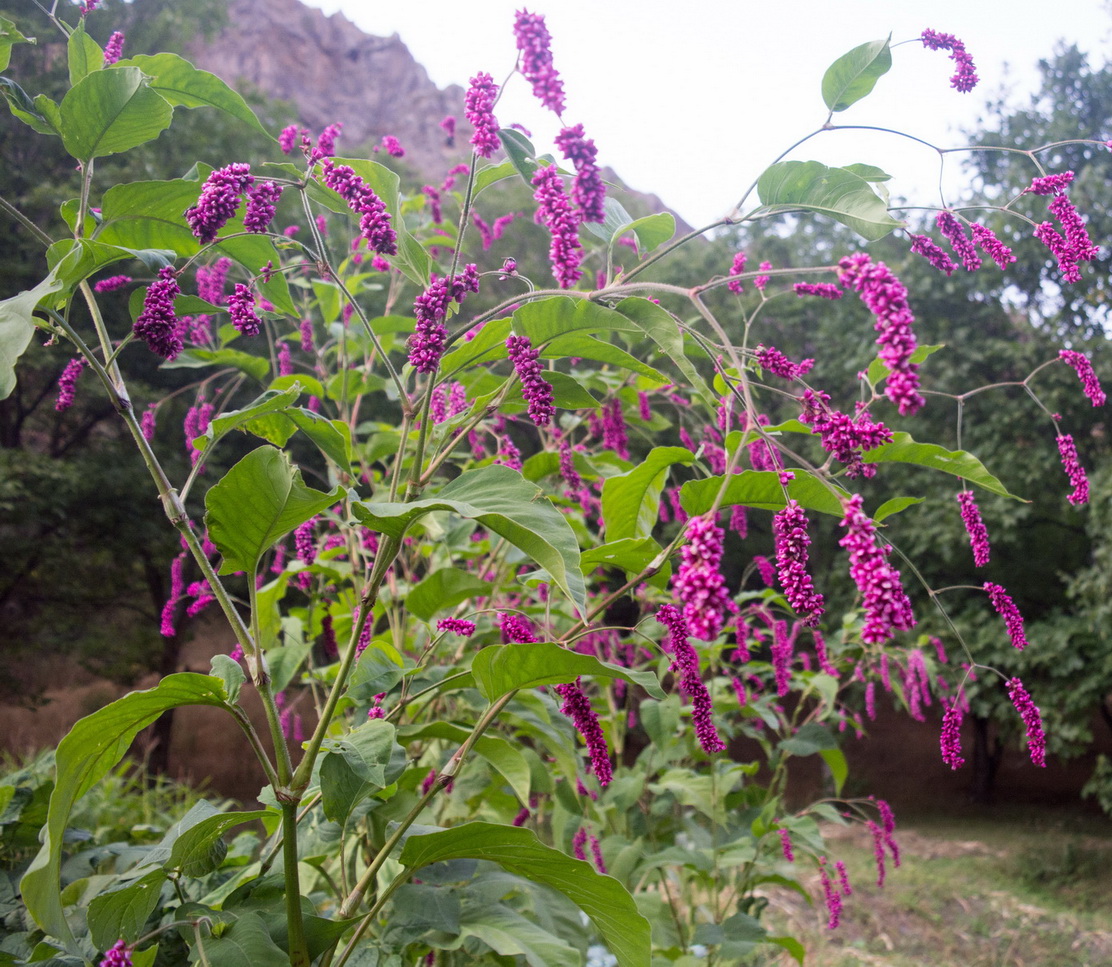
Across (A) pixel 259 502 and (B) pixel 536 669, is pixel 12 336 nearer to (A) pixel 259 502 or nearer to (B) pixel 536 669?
(A) pixel 259 502

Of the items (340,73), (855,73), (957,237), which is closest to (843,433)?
(957,237)

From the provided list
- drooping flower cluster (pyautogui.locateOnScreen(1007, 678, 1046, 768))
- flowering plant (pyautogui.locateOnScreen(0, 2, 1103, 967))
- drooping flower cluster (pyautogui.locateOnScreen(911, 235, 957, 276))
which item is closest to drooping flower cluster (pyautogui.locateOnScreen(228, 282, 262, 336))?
flowering plant (pyautogui.locateOnScreen(0, 2, 1103, 967))

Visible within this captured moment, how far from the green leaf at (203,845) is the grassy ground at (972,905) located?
4290 mm

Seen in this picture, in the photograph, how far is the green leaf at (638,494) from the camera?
1.09m

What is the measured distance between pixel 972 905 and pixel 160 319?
7.78m

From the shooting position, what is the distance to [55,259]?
956mm

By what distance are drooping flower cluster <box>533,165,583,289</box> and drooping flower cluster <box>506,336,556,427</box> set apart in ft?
0.29

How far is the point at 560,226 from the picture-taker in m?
0.92

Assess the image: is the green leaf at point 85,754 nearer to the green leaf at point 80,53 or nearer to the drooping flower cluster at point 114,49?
the green leaf at point 80,53

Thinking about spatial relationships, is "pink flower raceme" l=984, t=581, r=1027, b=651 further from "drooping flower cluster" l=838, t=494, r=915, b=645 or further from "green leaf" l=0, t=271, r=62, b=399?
"green leaf" l=0, t=271, r=62, b=399

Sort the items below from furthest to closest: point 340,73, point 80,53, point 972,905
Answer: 1. point 340,73
2. point 972,905
3. point 80,53

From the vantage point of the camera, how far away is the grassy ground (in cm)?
538

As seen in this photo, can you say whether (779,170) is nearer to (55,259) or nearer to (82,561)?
(55,259)

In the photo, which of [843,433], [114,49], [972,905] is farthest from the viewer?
[972,905]
